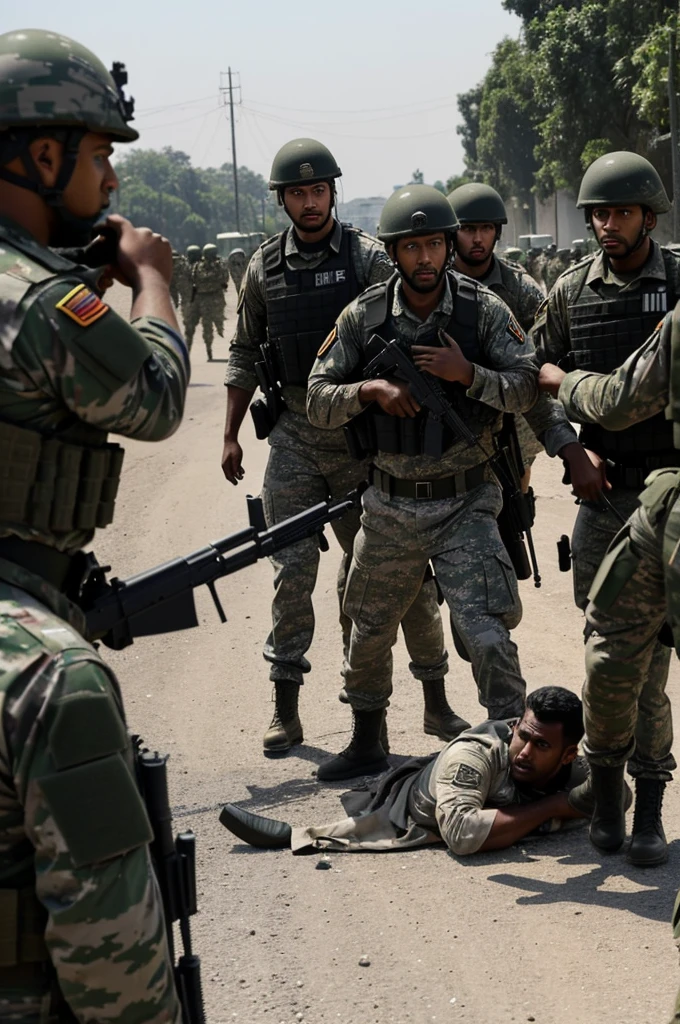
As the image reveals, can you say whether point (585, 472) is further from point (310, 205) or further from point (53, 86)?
point (53, 86)

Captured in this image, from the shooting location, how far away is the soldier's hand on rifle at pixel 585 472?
5.20m

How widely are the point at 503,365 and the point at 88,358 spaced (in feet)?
9.62

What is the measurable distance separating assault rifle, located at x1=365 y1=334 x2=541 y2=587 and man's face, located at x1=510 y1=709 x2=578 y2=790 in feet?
3.11

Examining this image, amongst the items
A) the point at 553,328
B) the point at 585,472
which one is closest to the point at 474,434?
the point at 585,472

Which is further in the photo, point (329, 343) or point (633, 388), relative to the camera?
point (329, 343)

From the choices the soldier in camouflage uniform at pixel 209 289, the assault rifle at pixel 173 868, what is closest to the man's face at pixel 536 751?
the assault rifle at pixel 173 868

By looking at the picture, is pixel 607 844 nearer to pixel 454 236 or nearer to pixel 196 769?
pixel 196 769

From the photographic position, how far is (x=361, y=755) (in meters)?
5.81

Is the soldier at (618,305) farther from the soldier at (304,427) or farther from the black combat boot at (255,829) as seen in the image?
the black combat boot at (255,829)

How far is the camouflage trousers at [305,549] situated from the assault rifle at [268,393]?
0.22ft

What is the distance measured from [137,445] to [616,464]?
1036 cm

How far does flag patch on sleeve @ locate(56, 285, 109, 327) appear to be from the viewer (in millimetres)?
2525

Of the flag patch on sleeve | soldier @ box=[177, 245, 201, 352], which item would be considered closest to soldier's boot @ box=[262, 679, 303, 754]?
the flag patch on sleeve

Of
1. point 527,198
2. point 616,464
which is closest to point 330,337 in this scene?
point 616,464
